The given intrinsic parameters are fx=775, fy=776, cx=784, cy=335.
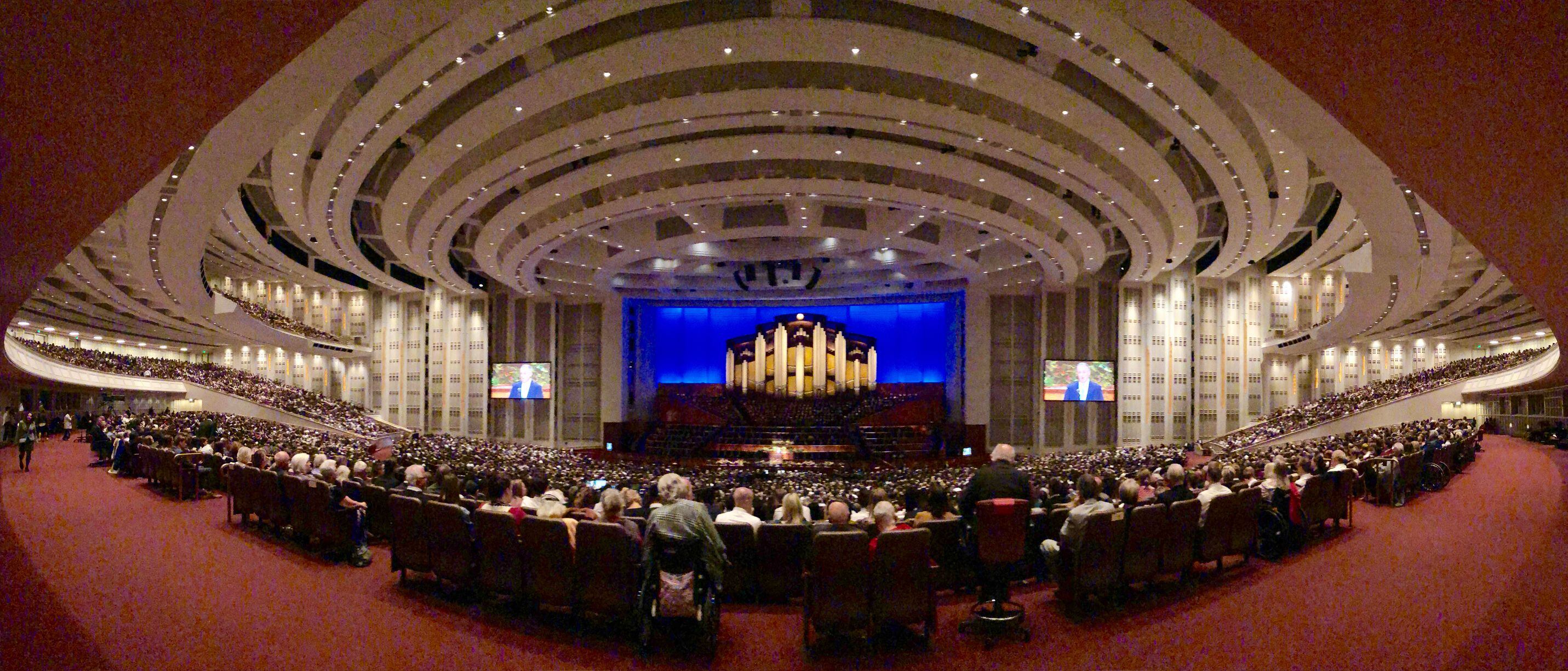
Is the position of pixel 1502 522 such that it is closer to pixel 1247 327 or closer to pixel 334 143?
pixel 334 143

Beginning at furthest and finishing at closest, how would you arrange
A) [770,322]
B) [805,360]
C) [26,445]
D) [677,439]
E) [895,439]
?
[770,322] → [805,360] → [677,439] → [895,439] → [26,445]

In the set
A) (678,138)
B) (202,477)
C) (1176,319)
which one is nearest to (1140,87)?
(678,138)

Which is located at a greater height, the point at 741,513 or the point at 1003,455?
the point at 1003,455

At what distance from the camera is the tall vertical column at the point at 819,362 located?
1030 inches

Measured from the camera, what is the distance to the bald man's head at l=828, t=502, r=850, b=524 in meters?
4.72

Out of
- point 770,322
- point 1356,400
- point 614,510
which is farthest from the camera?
point 770,322

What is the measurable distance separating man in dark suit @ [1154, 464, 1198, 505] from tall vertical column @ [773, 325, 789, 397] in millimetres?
19971

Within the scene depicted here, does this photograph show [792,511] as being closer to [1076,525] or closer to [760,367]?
[1076,525]

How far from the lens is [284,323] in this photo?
28.8m

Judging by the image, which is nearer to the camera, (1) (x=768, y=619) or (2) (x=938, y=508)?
(1) (x=768, y=619)

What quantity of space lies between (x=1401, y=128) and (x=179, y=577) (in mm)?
7598

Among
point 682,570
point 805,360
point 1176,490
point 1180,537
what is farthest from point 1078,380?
point 682,570

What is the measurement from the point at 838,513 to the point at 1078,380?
20110 mm

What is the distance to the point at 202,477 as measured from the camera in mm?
→ 10211
